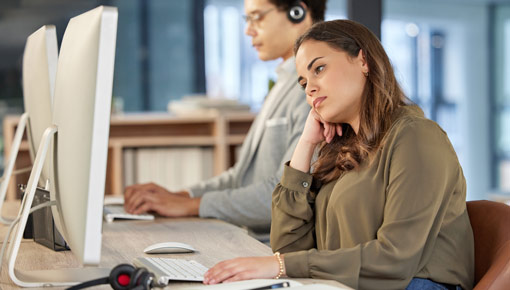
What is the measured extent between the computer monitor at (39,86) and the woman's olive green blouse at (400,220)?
68cm

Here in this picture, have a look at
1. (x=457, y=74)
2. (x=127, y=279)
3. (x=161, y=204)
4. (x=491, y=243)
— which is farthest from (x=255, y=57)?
(x=127, y=279)

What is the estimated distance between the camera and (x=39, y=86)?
1.87 meters

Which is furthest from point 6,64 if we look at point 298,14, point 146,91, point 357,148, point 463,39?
point 463,39

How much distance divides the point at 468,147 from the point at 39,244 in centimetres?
764

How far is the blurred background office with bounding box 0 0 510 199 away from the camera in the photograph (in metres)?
5.41

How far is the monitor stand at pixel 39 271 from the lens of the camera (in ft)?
4.41

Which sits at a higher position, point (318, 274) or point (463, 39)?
point (463, 39)

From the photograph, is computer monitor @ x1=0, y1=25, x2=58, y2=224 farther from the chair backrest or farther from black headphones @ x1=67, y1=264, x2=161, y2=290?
the chair backrest

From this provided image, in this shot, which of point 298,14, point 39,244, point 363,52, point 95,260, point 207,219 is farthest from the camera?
point 298,14

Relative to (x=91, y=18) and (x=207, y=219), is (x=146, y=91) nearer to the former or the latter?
(x=207, y=219)

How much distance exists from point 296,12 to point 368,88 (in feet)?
3.17

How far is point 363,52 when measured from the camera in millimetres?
1655

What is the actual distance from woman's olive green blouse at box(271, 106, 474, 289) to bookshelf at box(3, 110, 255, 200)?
8.13 feet

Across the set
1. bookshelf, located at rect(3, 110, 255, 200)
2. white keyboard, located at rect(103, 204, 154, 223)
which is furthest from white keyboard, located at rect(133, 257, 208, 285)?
bookshelf, located at rect(3, 110, 255, 200)
